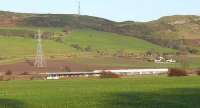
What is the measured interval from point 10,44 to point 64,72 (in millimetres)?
48665

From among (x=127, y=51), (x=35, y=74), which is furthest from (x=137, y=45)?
(x=35, y=74)

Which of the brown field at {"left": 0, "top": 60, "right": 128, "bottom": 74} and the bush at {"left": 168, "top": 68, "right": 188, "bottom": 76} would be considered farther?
the brown field at {"left": 0, "top": 60, "right": 128, "bottom": 74}

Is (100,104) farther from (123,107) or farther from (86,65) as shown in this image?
(86,65)

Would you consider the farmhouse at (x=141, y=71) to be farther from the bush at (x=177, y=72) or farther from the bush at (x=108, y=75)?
the bush at (x=177, y=72)

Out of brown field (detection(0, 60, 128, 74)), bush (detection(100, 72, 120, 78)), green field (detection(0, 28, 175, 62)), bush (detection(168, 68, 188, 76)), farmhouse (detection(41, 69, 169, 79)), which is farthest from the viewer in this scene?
green field (detection(0, 28, 175, 62))

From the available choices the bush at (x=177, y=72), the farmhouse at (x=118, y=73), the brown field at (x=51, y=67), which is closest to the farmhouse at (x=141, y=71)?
the farmhouse at (x=118, y=73)

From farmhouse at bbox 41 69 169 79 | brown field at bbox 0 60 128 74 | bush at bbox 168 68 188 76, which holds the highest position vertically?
brown field at bbox 0 60 128 74

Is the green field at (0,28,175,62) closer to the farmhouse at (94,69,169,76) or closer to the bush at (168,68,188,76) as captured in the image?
the farmhouse at (94,69,169,76)

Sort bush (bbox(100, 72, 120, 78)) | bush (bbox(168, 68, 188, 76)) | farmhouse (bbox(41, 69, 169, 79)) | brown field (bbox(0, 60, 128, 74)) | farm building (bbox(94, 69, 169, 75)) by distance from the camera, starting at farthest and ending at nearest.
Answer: farm building (bbox(94, 69, 169, 75))
brown field (bbox(0, 60, 128, 74))
farmhouse (bbox(41, 69, 169, 79))
bush (bbox(100, 72, 120, 78))
bush (bbox(168, 68, 188, 76))

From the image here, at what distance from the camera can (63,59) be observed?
505 ft

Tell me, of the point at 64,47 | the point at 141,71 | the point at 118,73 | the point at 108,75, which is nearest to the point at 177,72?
the point at 108,75

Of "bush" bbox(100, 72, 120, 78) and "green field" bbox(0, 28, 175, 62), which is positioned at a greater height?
"green field" bbox(0, 28, 175, 62)

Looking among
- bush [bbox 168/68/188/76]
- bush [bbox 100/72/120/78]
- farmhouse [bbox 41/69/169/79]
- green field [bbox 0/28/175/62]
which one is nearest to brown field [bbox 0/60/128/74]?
farmhouse [bbox 41/69/169/79]

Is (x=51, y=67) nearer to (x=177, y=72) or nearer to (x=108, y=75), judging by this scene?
(x=108, y=75)
